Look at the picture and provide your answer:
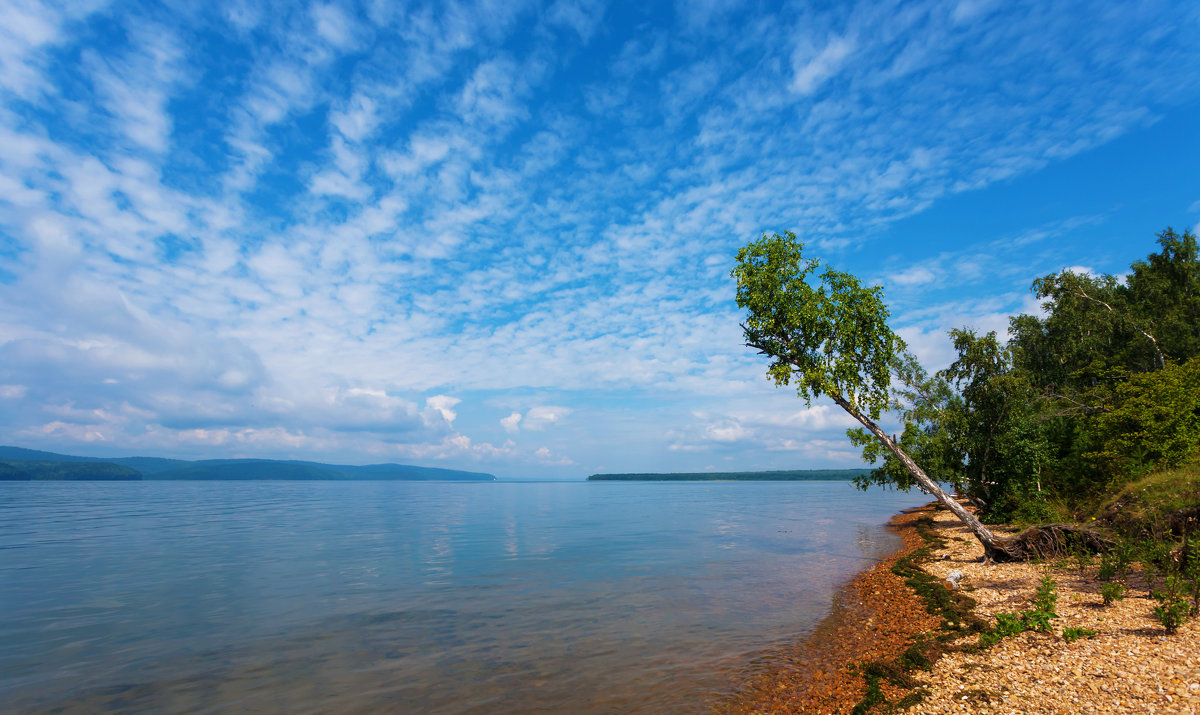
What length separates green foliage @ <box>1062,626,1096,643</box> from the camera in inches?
477

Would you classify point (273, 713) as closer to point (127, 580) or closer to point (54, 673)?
point (54, 673)

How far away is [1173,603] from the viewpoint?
39.0 ft

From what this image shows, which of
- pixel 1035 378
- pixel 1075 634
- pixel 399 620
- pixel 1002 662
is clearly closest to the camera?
pixel 1002 662

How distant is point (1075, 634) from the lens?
12.1 meters

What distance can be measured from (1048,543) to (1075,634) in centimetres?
1392

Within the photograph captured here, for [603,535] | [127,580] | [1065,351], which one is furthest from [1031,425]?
[127,580]

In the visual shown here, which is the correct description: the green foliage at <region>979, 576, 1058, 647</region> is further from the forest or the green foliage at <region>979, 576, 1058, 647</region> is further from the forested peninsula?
the forest

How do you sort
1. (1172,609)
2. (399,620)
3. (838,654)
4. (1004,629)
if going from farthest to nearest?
1. (399,620)
2. (838,654)
3. (1004,629)
4. (1172,609)

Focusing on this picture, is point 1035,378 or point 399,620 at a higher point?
point 1035,378

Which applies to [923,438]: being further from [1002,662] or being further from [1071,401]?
[1002,662]

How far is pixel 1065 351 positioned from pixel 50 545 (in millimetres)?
80819

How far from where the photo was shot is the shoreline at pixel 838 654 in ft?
40.4

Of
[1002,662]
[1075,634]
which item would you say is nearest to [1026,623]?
[1075,634]

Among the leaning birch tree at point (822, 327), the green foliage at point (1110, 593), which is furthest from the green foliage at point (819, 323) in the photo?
the green foliage at point (1110, 593)
